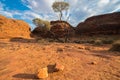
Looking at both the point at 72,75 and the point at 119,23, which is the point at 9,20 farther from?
the point at 72,75

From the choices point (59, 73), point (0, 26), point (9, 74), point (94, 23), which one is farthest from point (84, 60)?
point (94, 23)

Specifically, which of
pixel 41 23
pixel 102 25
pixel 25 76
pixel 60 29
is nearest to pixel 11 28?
pixel 41 23

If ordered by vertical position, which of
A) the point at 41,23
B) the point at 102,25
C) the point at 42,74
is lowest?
the point at 42,74

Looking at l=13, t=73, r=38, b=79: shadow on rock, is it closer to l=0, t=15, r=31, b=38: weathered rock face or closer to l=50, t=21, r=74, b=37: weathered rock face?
l=0, t=15, r=31, b=38: weathered rock face

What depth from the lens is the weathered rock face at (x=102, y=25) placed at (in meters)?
36.4

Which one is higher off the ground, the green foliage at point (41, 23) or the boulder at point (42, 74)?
the green foliage at point (41, 23)

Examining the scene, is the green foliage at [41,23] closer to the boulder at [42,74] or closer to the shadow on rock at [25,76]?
the shadow on rock at [25,76]

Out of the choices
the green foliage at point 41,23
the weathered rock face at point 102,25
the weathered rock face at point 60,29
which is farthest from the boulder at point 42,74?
the weathered rock face at point 60,29

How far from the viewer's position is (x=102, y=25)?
38469 mm

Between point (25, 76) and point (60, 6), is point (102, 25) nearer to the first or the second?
point (60, 6)

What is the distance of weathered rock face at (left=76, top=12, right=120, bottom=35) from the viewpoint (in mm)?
36369

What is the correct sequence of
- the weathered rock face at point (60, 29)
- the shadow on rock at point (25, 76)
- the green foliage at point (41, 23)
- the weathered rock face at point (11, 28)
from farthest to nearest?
the weathered rock face at point (60, 29) < the green foliage at point (41, 23) < the weathered rock face at point (11, 28) < the shadow on rock at point (25, 76)

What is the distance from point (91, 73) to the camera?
6.48m

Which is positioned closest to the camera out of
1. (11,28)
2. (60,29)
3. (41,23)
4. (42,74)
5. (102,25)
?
(42,74)
